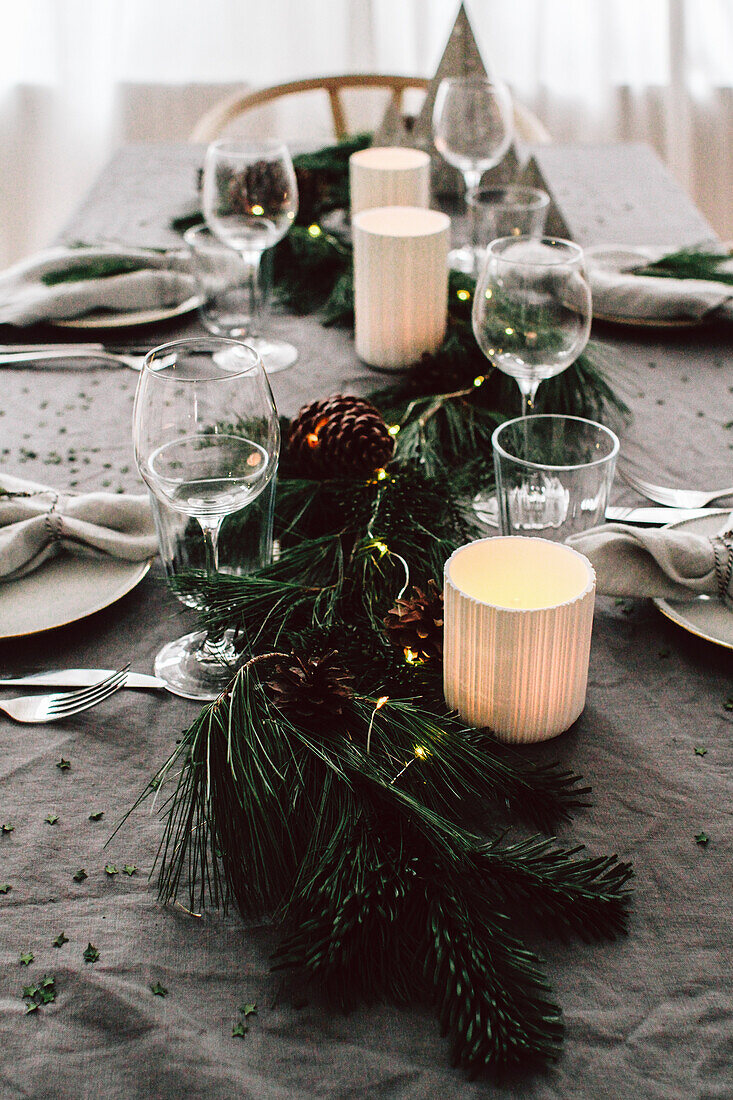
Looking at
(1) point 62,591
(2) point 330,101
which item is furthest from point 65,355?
(2) point 330,101

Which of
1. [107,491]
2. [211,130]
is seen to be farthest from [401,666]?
[211,130]

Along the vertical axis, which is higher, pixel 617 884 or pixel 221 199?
pixel 221 199

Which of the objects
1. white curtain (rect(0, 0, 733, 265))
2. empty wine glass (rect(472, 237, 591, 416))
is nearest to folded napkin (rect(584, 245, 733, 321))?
empty wine glass (rect(472, 237, 591, 416))

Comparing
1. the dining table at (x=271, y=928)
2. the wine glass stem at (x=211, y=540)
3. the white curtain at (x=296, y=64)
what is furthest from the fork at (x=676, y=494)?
the white curtain at (x=296, y=64)

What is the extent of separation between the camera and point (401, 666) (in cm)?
64

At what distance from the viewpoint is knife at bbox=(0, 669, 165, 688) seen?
2.16 ft

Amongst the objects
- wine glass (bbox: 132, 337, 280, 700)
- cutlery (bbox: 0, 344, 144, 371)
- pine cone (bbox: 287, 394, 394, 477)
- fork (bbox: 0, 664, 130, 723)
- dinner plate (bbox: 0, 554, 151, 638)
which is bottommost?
fork (bbox: 0, 664, 130, 723)

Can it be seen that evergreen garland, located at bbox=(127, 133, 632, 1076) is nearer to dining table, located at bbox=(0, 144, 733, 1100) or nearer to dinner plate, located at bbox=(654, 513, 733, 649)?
dining table, located at bbox=(0, 144, 733, 1100)

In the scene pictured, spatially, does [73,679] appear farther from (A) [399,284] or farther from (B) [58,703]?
(A) [399,284]

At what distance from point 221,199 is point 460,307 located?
0.29 metres

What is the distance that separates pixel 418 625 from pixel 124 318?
73 cm

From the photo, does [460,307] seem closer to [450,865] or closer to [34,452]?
[34,452]

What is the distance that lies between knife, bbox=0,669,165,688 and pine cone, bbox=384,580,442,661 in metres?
0.15

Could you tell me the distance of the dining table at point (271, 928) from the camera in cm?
43
